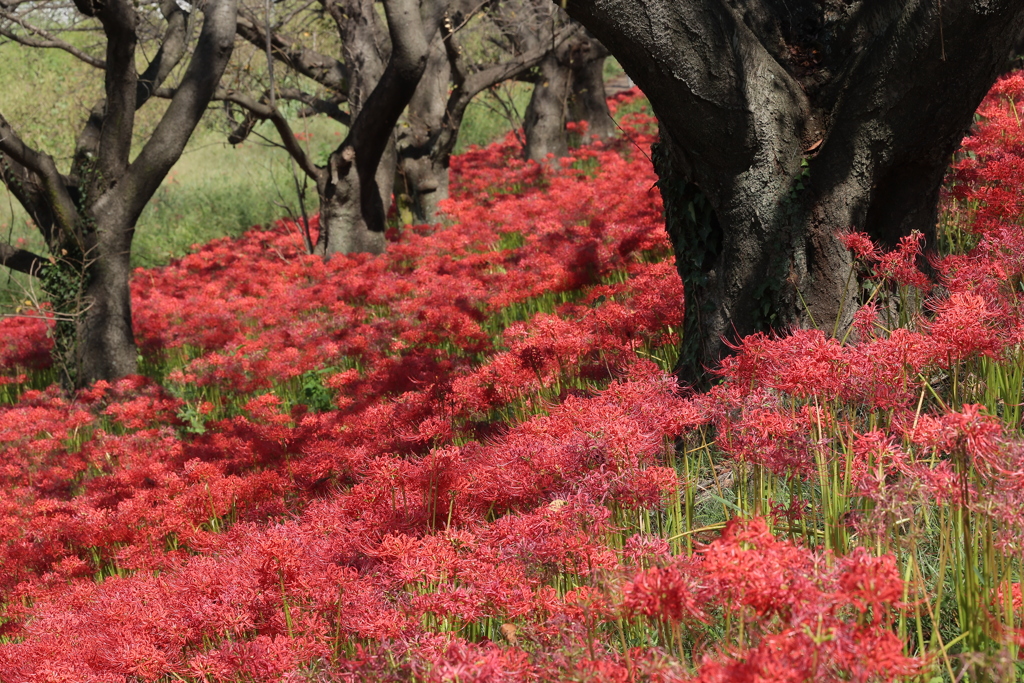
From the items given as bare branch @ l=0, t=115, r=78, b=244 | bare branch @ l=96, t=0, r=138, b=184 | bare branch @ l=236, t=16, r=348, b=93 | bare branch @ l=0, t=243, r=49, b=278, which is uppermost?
bare branch @ l=236, t=16, r=348, b=93

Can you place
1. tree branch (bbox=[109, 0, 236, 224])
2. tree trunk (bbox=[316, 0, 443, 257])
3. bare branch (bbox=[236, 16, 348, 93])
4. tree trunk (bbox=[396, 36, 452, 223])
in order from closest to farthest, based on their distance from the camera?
tree branch (bbox=[109, 0, 236, 224]) → tree trunk (bbox=[316, 0, 443, 257]) → tree trunk (bbox=[396, 36, 452, 223]) → bare branch (bbox=[236, 16, 348, 93])

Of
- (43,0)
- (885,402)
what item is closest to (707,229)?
(885,402)

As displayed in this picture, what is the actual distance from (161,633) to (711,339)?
2758mm

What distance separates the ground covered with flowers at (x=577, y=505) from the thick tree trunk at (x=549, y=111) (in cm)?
720

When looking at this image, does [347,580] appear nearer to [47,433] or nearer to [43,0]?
[47,433]

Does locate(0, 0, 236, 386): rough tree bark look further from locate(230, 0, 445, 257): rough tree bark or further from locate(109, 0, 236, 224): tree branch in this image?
locate(230, 0, 445, 257): rough tree bark

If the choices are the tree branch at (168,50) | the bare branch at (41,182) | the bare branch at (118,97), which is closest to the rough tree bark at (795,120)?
the bare branch at (118,97)

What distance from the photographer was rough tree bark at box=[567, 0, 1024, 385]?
3.50 metres

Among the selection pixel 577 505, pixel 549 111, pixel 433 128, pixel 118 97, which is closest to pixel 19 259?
pixel 118 97

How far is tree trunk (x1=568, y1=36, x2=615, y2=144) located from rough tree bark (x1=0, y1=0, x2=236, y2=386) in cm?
798

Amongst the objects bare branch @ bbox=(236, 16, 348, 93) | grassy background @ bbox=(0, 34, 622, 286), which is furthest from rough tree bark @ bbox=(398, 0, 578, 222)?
bare branch @ bbox=(236, 16, 348, 93)

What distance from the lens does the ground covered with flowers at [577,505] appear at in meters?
1.66

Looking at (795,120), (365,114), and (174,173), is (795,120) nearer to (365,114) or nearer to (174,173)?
(365,114)

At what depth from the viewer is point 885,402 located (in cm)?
220
